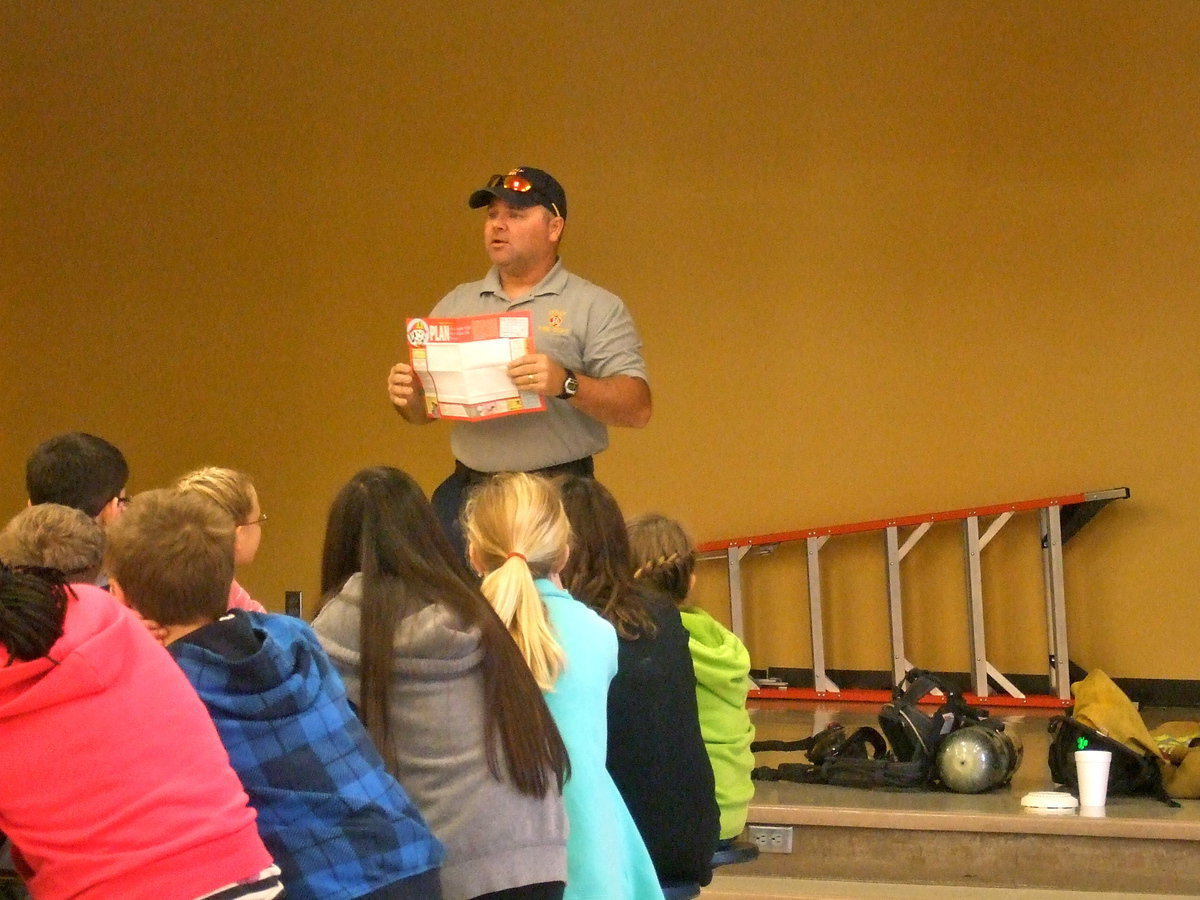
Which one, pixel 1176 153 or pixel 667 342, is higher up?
pixel 1176 153

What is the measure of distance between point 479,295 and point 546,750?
1615 millimetres

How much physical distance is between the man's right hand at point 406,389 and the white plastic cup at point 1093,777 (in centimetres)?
188

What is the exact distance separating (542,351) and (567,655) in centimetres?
127

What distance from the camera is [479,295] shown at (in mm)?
3404

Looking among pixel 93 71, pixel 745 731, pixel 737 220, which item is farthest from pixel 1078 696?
pixel 93 71

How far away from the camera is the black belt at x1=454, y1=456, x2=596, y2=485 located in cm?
323

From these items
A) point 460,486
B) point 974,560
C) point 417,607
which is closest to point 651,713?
point 417,607

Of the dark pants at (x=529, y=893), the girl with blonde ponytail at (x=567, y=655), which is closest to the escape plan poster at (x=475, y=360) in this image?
the girl with blonde ponytail at (x=567, y=655)

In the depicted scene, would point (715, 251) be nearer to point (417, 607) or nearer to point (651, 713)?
point (651, 713)

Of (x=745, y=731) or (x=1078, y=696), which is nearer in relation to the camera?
(x=745, y=731)

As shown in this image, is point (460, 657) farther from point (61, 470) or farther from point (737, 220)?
point (737, 220)

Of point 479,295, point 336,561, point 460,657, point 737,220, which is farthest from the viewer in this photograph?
point 737,220

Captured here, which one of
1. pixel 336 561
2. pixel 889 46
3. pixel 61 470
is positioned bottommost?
pixel 336 561

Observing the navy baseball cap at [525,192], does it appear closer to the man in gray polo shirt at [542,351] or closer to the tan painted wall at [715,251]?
the man in gray polo shirt at [542,351]
